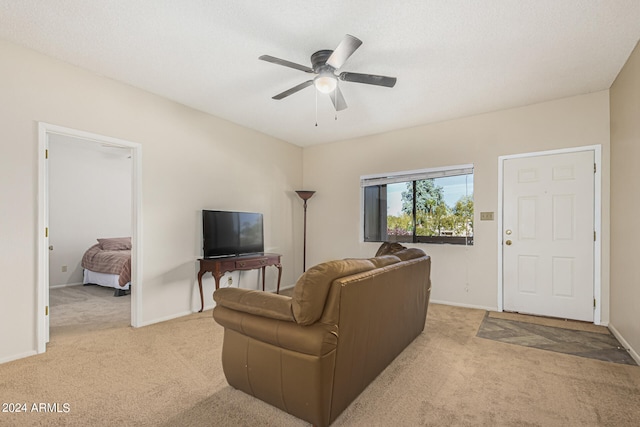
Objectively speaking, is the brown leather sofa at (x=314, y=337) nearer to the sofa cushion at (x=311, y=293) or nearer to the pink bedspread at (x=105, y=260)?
the sofa cushion at (x=311, y=293)

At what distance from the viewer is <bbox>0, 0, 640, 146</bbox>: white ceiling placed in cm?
220

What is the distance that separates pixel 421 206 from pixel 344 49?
9.99ft

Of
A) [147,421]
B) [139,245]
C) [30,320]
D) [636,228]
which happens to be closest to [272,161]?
[139,245]

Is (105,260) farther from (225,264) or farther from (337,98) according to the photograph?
(337,98)

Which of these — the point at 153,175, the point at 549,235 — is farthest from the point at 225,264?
the point at 549,235

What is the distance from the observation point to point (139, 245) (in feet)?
11.5

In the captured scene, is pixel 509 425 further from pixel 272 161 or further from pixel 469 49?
pixel 272 161

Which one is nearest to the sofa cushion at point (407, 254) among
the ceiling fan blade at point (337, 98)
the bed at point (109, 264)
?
the ceiling fan blade at point (337, 98)

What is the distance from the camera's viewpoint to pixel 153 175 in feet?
12.0

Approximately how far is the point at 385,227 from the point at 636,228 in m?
2.94

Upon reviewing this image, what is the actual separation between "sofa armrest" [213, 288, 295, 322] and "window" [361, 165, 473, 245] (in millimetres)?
3360

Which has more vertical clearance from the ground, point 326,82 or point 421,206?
point 326,82

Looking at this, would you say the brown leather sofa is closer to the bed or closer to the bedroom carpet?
the bedroom carpet

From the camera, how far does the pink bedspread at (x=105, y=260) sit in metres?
5.11
